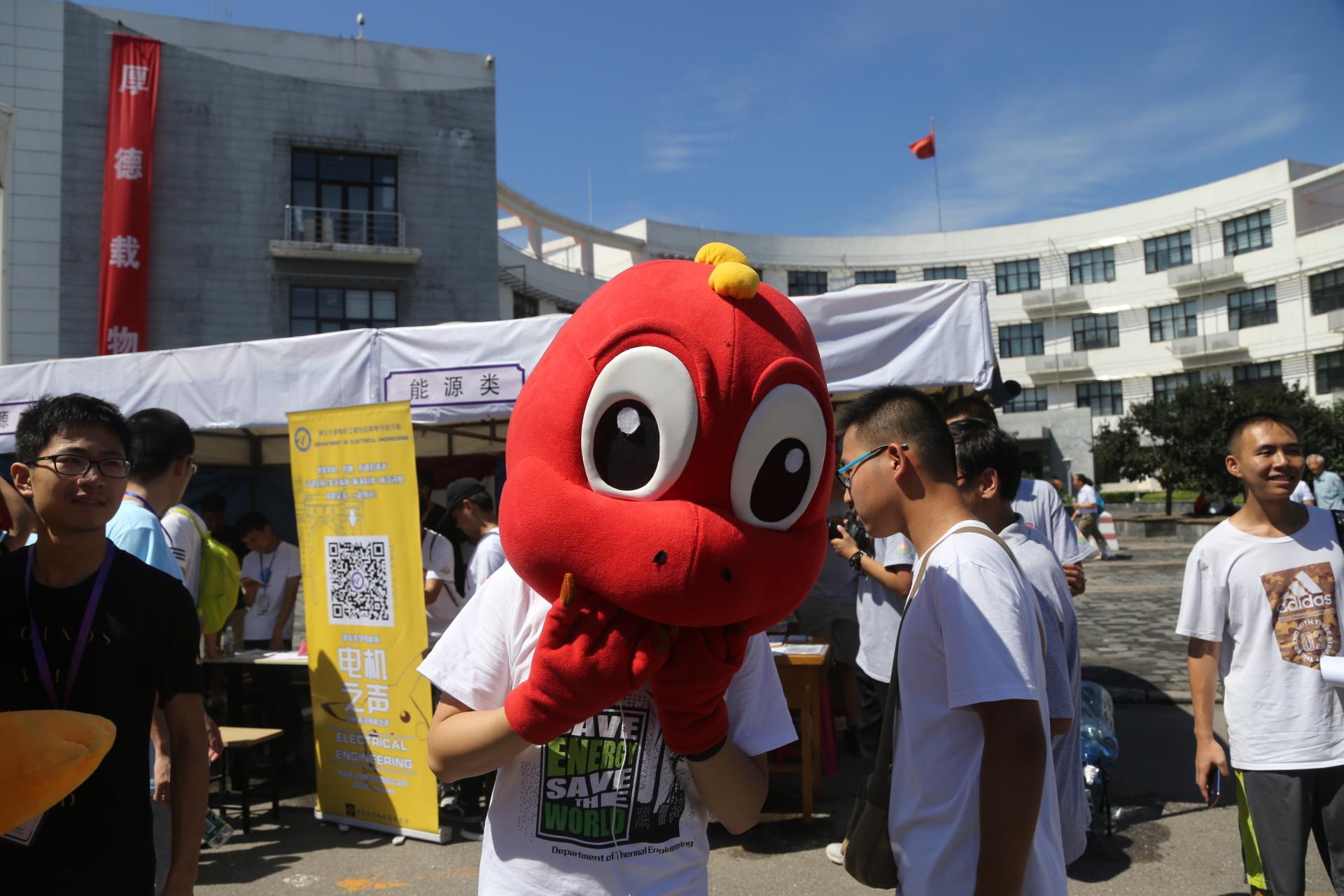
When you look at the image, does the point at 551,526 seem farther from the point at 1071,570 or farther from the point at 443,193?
the point at 443,193

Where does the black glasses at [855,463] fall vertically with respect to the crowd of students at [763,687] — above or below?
above

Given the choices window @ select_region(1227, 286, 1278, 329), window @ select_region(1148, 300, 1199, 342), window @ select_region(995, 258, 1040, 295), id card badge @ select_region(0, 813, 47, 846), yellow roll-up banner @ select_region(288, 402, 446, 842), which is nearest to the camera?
id card badge @ select_region(0, 813, 47, 846)

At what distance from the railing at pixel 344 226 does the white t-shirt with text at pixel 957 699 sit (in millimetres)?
20201

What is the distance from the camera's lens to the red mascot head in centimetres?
139

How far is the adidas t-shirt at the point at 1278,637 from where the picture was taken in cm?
298

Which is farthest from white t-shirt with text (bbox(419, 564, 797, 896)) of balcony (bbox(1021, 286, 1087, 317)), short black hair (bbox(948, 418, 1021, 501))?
balcony (bbox(1021, 286, 1087, 317))

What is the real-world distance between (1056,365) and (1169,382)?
16.7ft

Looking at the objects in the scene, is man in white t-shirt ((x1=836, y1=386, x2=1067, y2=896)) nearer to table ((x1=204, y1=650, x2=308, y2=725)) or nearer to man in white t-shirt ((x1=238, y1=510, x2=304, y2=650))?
table ((x1=204, y1=650, x2=308, y2=725))

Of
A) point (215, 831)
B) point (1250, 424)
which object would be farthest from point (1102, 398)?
point (215, 831)

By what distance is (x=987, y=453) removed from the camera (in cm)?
322

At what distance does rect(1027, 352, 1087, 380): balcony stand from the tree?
33.0 feet

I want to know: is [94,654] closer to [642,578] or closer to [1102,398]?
[642,578]

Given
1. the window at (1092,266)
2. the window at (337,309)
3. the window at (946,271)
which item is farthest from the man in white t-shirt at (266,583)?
the window at (1092,266)

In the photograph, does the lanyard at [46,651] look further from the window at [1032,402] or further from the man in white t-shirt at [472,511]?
the window at [1032,402]
